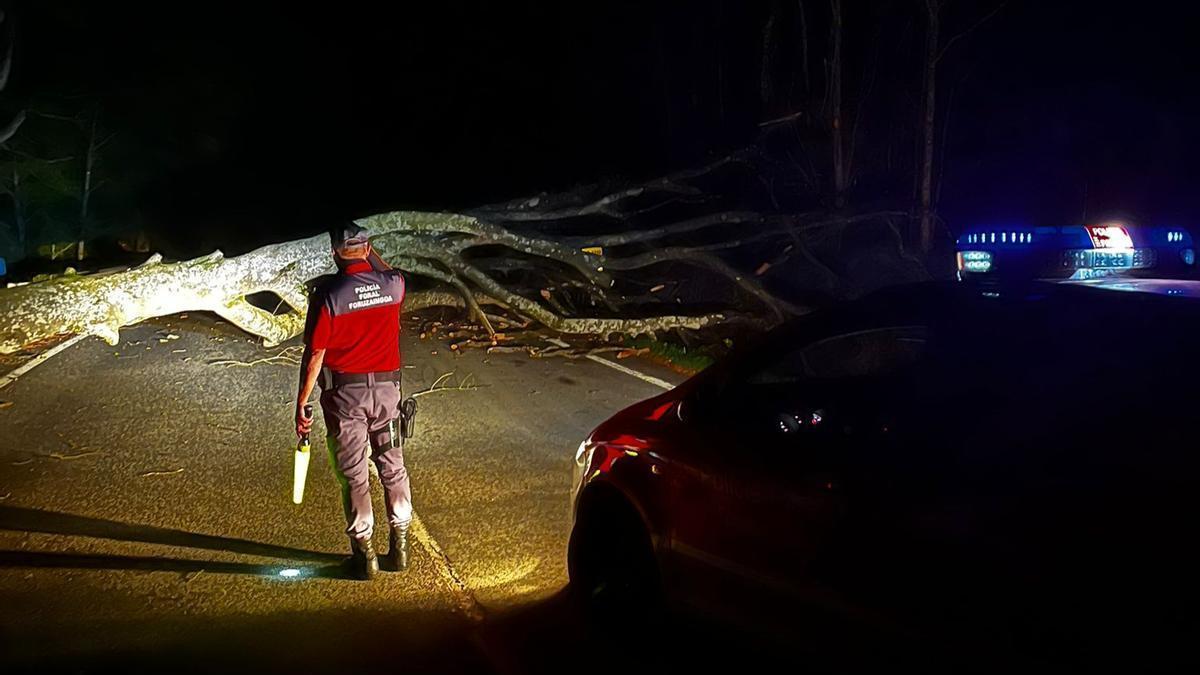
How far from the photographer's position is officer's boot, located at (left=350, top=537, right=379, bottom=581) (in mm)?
4750

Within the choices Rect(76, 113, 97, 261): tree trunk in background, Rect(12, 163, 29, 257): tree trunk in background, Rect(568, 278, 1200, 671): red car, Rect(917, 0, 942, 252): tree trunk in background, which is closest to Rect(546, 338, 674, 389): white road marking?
Rect(917, 0, 942, 252): tree trunk in background

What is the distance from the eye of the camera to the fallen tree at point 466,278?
9359 millimetres

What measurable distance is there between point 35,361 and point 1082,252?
40.4ft

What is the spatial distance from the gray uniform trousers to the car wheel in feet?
3.43

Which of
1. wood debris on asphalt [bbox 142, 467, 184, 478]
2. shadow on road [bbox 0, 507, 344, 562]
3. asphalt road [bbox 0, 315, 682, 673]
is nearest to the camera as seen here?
asphalt road [bbox 0, 315, 682, 673]

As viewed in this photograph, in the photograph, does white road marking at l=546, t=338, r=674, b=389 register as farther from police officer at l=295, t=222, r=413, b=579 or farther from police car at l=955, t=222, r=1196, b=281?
police officer at l=295, t=222, r=413, b=579

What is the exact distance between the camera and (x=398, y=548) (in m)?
4.84

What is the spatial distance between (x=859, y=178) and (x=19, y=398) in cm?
1279

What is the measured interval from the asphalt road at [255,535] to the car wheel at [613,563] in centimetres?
24

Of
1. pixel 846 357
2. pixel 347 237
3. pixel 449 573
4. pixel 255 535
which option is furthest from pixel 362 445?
pixel 846 357

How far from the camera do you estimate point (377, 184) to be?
3656cm

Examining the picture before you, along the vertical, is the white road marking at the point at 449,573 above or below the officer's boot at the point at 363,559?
below

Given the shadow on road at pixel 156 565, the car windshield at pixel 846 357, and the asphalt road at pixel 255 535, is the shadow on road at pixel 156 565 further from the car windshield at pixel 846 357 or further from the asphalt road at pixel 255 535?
the car windshield at pixel 846 357

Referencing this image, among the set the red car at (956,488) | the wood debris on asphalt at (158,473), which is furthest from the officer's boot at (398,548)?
the wood debris on asphalt at (158,473)
